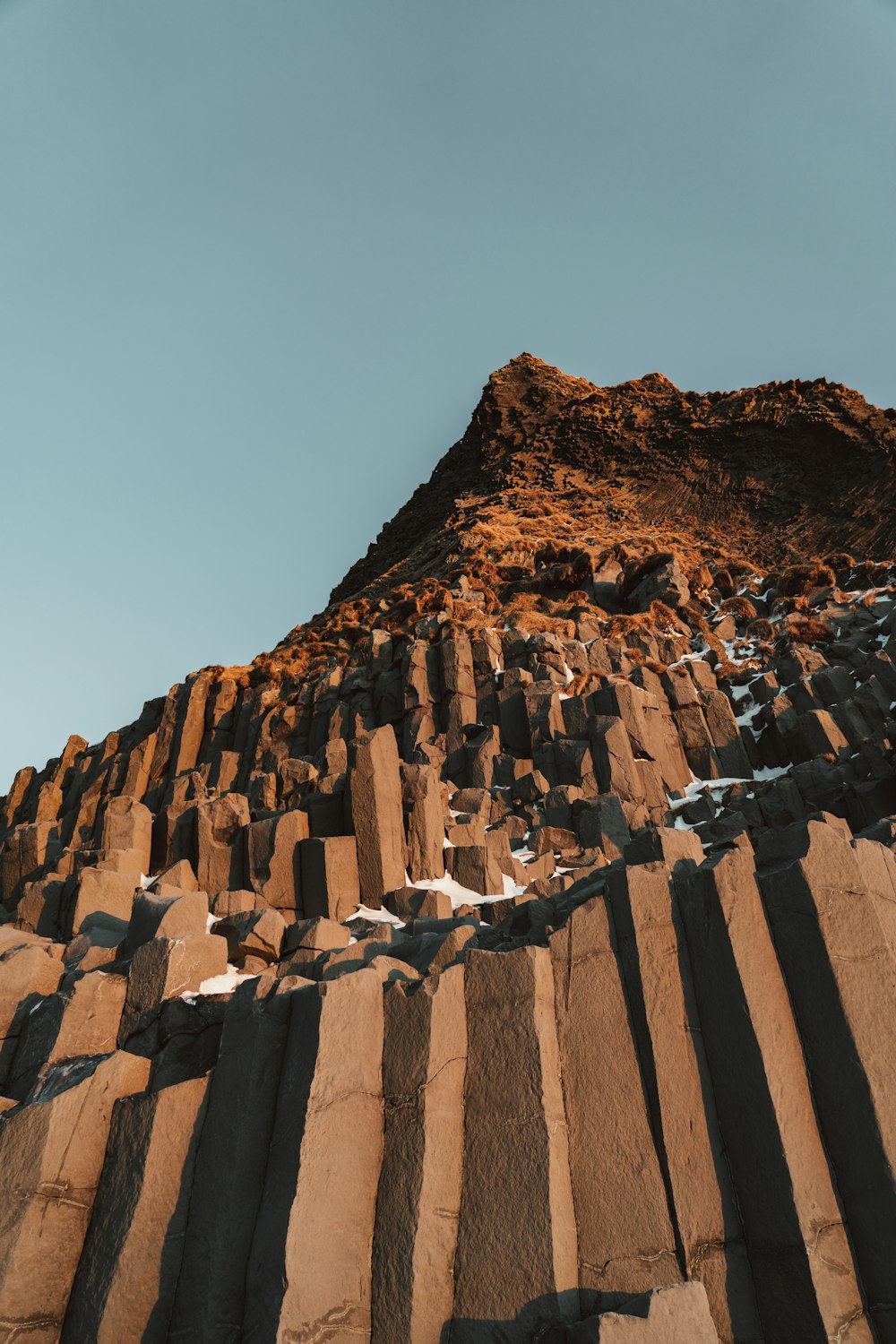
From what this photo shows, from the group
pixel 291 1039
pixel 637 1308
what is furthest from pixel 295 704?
pixel 637 1308

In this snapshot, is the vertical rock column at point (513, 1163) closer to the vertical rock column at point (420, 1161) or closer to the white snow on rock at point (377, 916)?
the vertical rock column at point (420, 1161)

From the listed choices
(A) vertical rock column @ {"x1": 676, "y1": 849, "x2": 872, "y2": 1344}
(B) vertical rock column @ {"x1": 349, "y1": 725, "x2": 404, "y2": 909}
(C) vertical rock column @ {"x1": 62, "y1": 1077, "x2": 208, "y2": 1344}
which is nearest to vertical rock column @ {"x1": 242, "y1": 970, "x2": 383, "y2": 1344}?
(C) vertical rock column @ {"x1": 62, "y1": 1077, "x2": 208, "y2": 1344}

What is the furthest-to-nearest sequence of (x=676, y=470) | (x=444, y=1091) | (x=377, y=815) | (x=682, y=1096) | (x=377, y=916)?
1. (x=676, y=470)
2. (x=377, y=815)
3. (x=377, y=916)
4. (x=444, y=1091)
5. (x=682, y=1096)

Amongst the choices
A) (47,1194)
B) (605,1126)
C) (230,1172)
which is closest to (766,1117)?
(605,1126)

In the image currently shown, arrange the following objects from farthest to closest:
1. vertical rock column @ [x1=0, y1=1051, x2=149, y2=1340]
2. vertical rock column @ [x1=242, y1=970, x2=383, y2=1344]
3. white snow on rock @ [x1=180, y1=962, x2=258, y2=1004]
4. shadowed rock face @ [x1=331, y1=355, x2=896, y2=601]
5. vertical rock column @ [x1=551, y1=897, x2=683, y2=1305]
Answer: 1. shadowed rock face @ [x1=331, y1=355, x2=896, y2=601]
2. white snow on rock @ [x1=180, y1=962, x2=258, y2=1004]
3. vertical rock column @ [x1=551, y1=897, x2=683, y2=1305]
4. vertical rock column @ [x1=0, y1=1051, x2=149, y2=1340]
5. vertical rock column @ [x1=242, y1=970, x2=383, y2=1344]

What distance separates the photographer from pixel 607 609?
3912 cm

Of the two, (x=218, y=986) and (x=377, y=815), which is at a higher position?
(x=377, y=815)

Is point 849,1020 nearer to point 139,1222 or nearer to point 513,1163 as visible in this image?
point 513,1163

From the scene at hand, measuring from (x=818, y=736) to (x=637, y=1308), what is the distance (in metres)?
20.7

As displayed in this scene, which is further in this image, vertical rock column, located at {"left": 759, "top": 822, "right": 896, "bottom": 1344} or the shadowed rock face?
the shadowed rock face

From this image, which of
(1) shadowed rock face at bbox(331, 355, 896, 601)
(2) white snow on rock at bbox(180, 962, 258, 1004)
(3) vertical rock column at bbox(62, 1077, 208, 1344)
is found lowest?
(3) vertical rock column at bbox(62, 1077, 208, 1344)

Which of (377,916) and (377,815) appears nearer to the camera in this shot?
(377,916)

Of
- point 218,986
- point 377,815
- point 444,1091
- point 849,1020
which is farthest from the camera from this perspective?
point 377,815

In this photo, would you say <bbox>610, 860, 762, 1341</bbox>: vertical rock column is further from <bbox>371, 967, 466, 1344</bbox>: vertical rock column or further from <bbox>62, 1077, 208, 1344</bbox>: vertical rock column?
<bbox>62, 1077, 208, 1344</bbox>: vertical rock column
